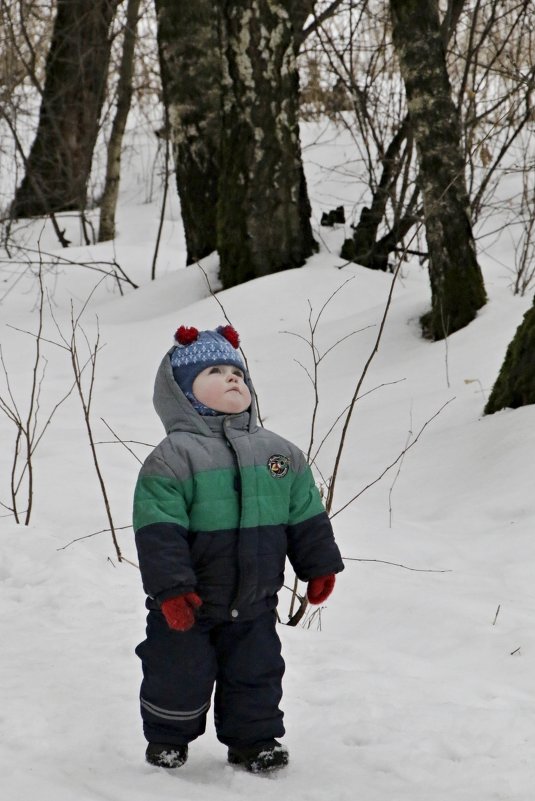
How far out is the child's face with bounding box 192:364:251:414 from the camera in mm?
2289

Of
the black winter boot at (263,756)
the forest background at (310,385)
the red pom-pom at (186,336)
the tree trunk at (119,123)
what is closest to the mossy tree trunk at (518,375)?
the forest background at (310,385)

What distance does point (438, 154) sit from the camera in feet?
20.2

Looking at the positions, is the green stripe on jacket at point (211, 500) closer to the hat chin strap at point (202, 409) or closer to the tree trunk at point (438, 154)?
→ the hat chin strap at point (202, 409)

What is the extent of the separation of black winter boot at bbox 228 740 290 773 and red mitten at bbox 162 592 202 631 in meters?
0.37

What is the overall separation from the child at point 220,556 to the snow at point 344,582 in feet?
0.40

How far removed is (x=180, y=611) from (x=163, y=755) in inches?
15.6

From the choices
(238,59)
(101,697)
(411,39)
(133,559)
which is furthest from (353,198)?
(101,697)

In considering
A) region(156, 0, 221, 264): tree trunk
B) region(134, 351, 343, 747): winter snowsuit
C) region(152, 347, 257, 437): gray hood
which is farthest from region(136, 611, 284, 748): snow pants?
region(156, 0, 221, 264): tree trunk

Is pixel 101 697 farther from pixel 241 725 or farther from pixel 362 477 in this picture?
pixel 362 477

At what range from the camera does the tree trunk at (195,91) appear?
8297 mm

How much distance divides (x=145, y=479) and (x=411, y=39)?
484 cm

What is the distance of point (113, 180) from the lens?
470 inches

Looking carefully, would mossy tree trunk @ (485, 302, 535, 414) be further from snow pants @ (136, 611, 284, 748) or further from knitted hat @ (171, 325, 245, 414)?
snow pants @ (136, 611, 284, 748)

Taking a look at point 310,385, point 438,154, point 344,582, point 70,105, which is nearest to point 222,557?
point 344,582
